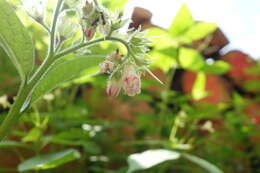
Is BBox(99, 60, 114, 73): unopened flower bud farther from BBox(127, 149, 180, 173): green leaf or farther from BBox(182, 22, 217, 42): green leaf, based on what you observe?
BBox(182, 22, 217, 42): green leaf

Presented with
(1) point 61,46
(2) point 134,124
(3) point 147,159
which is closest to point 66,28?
(1) point 61,46

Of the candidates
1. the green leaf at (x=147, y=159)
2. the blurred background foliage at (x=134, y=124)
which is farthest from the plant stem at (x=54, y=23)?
the green leaf at (x=147, y=159)

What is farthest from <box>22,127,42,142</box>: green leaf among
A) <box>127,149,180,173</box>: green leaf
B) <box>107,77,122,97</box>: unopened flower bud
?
<box>107,77,122,97</box>: unopened flower bud

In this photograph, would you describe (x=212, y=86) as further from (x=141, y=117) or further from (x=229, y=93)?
(x=141, y=117)

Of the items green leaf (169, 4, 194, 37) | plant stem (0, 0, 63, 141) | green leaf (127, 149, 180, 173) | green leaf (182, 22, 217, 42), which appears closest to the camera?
plant stem (0, 0, 63, 141)

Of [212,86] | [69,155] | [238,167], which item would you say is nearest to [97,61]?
[69,155]

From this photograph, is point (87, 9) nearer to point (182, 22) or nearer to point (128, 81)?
point (128, 81)

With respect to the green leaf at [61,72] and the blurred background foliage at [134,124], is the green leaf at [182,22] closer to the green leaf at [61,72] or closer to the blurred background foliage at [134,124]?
the blurred background foliage at [134,124]
